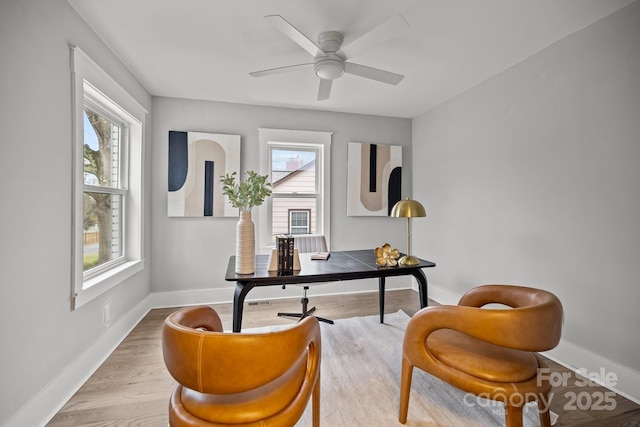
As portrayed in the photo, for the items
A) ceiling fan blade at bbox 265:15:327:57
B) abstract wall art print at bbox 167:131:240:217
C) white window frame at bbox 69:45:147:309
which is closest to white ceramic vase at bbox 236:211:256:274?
white window frame at bbox 69:45:147:309

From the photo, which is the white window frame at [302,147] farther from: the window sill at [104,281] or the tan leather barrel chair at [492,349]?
the tan leather barrel chair at [492,349]

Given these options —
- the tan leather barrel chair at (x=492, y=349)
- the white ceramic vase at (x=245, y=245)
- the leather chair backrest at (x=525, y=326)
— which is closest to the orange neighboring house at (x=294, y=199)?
the white ceramic vase at (x=245, y=245)

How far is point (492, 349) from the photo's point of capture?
4.83 ft

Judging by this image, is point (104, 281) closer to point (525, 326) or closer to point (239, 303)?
point (239, 303)

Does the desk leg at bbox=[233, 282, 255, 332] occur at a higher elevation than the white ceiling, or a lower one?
lower

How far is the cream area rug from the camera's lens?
160 centimetres

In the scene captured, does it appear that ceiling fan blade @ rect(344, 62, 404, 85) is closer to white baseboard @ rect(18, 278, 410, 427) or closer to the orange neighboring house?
the orange neighboring house

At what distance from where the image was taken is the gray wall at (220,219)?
337 centimetres

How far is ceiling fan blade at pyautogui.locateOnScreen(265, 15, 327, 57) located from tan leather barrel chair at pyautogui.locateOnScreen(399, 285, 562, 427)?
1.74 meters

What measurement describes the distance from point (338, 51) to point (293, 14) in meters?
0.44

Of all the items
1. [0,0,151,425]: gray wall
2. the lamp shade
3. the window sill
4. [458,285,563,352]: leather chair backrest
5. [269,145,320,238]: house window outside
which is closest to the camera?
[458,285,563,352]: leather chair backrest

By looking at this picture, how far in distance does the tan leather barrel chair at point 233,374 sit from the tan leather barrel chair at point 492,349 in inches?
26.6

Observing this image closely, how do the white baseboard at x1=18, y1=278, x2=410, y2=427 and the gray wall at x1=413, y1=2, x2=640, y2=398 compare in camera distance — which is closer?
the white baseboard at x1=18, y1=278, x2=410, y2=427

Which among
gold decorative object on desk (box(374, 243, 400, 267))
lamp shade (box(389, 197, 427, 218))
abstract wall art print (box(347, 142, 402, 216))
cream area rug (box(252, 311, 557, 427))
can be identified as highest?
abstract wall art print (box(347, 142, 402, 216))
